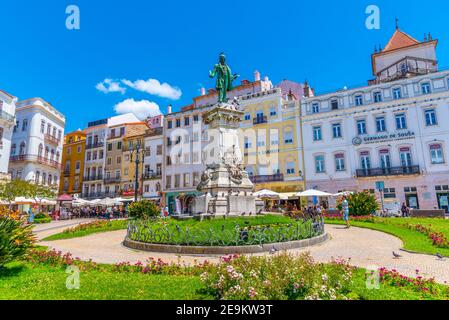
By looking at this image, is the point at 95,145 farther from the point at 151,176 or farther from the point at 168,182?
the point at 168,182

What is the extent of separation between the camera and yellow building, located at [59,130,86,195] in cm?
5341

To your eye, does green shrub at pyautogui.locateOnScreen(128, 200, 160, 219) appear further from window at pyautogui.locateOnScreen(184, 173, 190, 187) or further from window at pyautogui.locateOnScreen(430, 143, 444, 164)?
window at pyautogui.locateOnScreen(430, 143, 444, 164)

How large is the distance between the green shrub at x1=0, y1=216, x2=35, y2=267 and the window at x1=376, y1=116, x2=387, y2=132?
117 ft

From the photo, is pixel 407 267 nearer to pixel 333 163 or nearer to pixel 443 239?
pixel 443 239

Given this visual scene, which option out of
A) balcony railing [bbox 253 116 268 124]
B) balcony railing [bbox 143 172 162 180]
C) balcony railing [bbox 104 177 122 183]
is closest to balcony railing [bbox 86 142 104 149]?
balcony railing [bbox 104 177 122 183]

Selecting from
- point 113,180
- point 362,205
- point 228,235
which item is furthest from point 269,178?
point 228,235

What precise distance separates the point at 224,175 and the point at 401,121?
1069 inches

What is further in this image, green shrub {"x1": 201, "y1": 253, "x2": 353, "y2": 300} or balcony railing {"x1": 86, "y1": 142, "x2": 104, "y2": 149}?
balcony railing {"x1": 86, "y1": 142, "x2": 104, "y2": 149}

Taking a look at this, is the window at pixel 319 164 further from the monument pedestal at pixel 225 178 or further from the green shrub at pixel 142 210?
the monument pedestal at pixel 225 178

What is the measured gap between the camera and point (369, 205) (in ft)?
72.6

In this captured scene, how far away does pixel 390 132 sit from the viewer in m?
33.3

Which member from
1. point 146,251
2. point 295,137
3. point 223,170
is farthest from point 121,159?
point 146,251

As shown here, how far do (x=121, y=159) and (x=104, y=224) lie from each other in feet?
102
